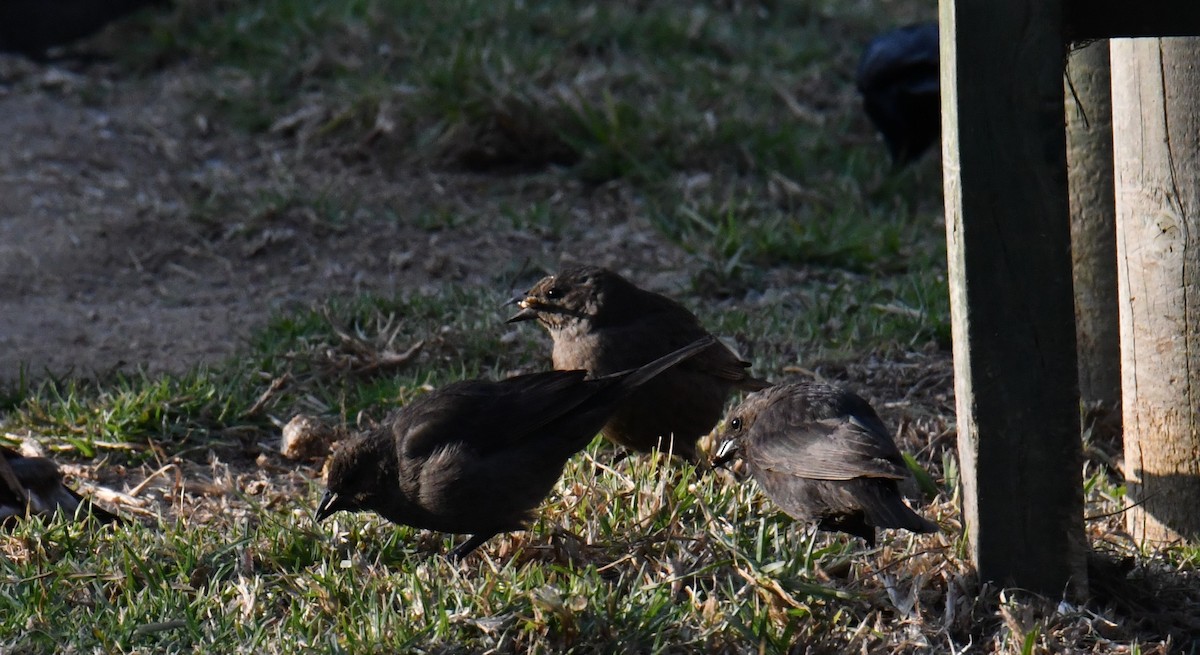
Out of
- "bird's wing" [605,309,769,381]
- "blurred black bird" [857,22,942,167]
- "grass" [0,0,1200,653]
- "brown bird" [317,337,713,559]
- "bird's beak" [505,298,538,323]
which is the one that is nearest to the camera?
"grass" [0,0,1200,653]

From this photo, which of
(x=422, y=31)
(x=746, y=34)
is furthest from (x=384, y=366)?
(x=746, y=34)

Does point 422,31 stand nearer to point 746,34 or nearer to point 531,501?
point 746,34

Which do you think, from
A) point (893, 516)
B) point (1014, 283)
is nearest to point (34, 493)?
point (893, 516)

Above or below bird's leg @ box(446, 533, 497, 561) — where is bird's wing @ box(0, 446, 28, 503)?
above

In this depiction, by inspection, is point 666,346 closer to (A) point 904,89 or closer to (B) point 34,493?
(B) point 34,493

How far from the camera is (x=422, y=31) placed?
10.1m

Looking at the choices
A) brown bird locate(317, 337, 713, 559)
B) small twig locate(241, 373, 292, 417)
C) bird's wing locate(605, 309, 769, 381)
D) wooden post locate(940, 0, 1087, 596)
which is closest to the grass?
small twig locate(241, 373, 292, 417)

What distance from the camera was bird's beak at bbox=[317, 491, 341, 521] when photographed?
14.6 feet

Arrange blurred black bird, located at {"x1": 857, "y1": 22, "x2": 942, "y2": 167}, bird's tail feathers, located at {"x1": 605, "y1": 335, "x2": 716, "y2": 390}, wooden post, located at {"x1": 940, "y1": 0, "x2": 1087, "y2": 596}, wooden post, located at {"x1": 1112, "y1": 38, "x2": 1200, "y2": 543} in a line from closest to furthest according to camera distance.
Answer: wooden post, located at {"x1": 940, "y1": 0, "x2": 1087, "y2": 596}, wooden post, located at {"x1": 1112, "y1": 38, "x2": 1200, "y2": 543}, bird's tail feathers, located at {"x1": 605, "y1": 335, "x2": 716, "y2": 390}, blurred black bird, located at {"x1": 857, "y1": 22, "x2": 942, "y2": 167}

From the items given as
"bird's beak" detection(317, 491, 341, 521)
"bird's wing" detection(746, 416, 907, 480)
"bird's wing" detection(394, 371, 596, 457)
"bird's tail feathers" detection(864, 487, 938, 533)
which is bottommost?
"bird's beak" detection(317, 491, 341, 521)

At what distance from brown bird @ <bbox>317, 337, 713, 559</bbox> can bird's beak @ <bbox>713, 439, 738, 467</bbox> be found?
1.19ft

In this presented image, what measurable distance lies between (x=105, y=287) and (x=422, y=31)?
3.58 m

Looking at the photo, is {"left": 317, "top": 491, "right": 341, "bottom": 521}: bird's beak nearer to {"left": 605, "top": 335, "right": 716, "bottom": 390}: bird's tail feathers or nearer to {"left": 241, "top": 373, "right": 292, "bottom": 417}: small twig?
{"left": 605, "top": 335, "right": 716, "bottom": 390}: bird's tail feathers

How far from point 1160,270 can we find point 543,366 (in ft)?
8.56
